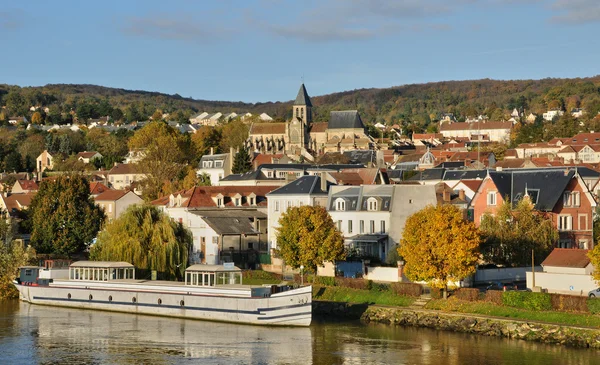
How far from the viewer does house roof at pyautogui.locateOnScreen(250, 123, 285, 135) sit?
5576 inches

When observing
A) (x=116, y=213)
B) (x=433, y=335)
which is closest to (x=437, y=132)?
(x=116, y=213)

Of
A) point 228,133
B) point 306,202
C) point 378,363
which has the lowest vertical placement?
point 378,363

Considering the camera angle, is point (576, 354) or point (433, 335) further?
point (433, 335)

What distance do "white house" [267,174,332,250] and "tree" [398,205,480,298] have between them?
15.6 m

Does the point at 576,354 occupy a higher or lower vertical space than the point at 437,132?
lower

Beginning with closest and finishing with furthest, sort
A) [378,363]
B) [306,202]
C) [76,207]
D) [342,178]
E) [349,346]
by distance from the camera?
[378,363]
[349,346]
[306,202]
[76,207]
[342,178]

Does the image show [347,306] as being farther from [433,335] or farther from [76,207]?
[76,207]

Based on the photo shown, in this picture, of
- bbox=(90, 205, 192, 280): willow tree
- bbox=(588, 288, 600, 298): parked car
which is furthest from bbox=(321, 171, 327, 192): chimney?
bbox=(588, 288, 600, 298): parked car

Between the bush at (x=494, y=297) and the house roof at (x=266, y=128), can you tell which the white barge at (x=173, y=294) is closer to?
the bush at (x=494, y=297)

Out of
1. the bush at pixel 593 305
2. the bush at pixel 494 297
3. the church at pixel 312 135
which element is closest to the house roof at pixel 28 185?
the church at pixel 312 135

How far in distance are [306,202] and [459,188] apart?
987cm

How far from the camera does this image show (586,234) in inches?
2068

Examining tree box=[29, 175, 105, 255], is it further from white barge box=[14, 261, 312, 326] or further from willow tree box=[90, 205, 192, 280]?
willow tree box=[90, 205, 192, 280]

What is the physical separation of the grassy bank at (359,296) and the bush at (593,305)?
855cm
